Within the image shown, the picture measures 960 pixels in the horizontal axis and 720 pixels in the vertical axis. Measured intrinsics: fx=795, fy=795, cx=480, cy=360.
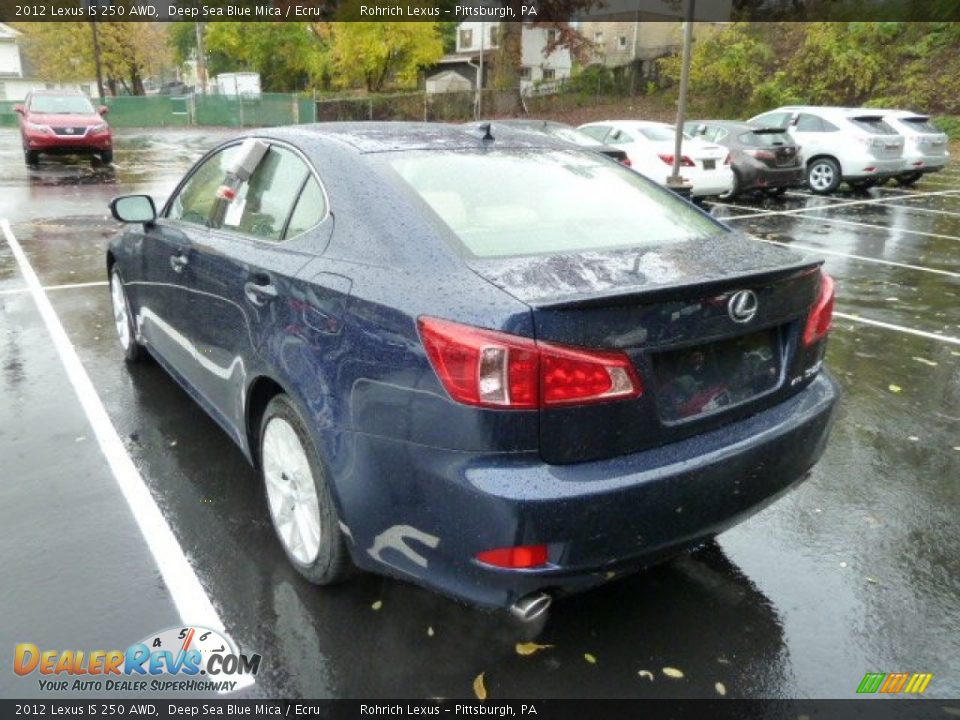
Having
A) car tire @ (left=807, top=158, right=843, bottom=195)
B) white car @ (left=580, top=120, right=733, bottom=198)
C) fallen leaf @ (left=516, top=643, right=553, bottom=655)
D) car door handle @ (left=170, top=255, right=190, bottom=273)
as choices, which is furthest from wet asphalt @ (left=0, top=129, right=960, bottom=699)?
car tire @ (left=807, top=158, right=843, bottom=195)

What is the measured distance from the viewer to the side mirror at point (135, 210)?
4332 mm

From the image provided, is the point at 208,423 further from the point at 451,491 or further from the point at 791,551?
the point at 791,551

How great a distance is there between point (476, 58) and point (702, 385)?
192 feet

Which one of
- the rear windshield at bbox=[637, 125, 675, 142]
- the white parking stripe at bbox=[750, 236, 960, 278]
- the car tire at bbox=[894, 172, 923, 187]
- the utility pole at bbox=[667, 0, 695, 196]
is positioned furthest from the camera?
the car tire at bbox=[894, 172, 923, 187]

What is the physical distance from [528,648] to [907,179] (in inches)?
750

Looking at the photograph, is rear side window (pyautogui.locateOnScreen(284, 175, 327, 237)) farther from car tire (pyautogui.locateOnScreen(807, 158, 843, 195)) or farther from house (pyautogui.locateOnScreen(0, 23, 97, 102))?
house (pyautogui.locateOnScreen(0, 23, 97, 102))

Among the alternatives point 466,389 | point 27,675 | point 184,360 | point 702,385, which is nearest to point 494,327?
point 466,389

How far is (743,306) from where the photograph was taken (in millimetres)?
2523

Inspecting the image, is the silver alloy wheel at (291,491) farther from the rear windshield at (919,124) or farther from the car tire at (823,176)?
the rear windshield at (919,124)

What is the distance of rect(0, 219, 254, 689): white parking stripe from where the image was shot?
9.52 feet

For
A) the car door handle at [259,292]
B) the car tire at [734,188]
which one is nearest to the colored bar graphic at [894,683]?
the car door handle at [259,292]

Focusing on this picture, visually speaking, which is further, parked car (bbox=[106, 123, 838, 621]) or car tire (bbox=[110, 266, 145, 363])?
car tire (bbox=[110, 266, 145, 363])

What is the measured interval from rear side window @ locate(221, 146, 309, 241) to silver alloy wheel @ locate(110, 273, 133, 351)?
6.62 feet

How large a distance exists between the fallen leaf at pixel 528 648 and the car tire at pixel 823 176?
52.7ft
